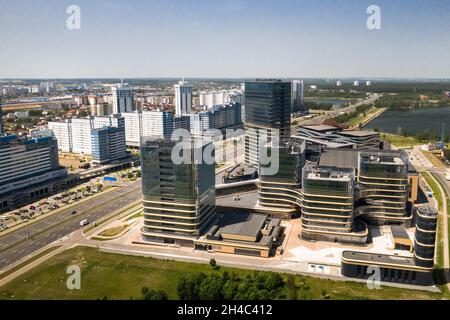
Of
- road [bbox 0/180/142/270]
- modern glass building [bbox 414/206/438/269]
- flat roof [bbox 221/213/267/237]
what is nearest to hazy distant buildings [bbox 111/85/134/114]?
road [bbox 0/180/142/270]

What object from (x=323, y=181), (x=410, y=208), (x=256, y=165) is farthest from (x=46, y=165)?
(x=410, y=208)

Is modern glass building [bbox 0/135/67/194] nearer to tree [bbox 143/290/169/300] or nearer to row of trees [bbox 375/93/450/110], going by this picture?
tree [bbox 143/290/169/300]

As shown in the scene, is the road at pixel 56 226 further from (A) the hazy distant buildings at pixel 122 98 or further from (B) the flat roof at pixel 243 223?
(A) the hazy distant buildings at pixel 122 98

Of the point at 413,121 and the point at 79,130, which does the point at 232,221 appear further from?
the point at 413,121

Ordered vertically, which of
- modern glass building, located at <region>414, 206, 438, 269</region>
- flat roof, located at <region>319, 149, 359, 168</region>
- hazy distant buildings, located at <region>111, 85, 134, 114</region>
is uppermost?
hazy distant buildings, located at <region>111, 85, 134, 114</region>

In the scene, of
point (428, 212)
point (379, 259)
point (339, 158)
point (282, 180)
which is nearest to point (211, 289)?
point (379, 259)

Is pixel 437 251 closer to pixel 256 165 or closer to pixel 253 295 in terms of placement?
pixel 253 295
